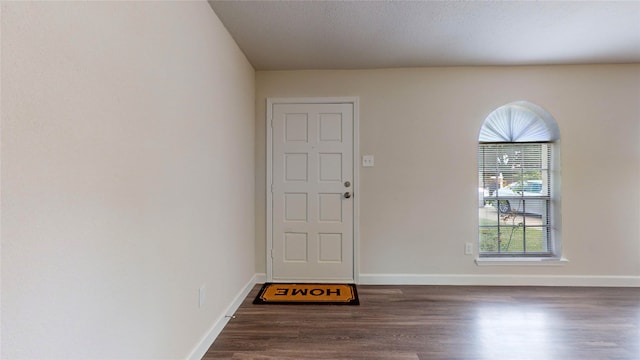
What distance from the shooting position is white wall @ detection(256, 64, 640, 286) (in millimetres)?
3150

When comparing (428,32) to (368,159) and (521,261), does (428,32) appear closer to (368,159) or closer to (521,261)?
(368,159)

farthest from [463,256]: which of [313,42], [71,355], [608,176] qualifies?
[71,355]

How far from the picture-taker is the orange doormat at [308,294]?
9.10ft

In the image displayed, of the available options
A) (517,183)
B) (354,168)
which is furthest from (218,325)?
(517,183)

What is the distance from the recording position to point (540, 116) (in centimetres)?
329

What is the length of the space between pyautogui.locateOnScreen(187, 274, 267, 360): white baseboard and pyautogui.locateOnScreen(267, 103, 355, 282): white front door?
0.48 m

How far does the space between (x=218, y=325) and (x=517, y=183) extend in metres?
3.23

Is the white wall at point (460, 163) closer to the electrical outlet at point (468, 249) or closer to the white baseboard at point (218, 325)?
the electrical outlet at point (468, 249)

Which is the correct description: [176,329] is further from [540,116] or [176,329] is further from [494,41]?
[540,116]

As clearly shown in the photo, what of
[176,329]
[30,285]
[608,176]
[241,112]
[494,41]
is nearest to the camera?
[30,285]

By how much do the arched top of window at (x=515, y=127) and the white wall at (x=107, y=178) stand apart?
9.31 feet

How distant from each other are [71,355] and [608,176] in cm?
438

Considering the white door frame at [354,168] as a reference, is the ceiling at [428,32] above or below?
above

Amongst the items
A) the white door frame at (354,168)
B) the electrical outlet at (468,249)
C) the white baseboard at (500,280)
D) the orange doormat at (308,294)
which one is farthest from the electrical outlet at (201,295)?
the electrical outlet at (468,249)
